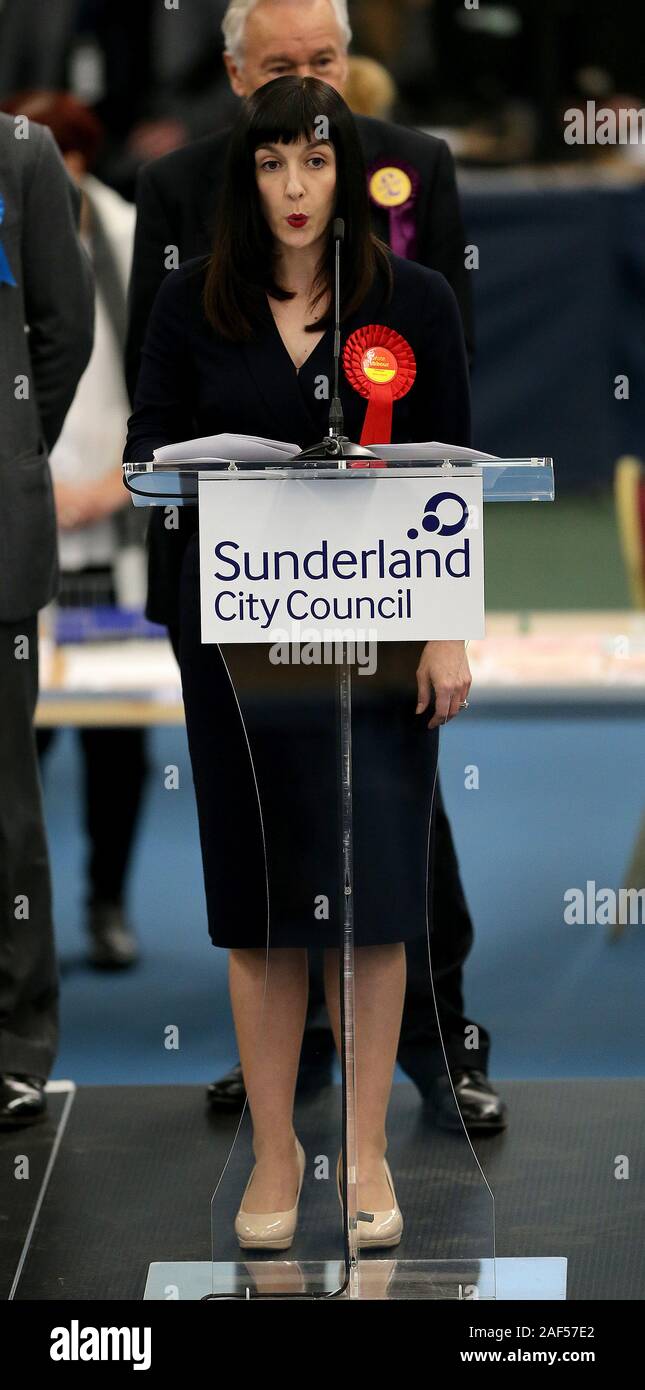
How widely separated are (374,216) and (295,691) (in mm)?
994

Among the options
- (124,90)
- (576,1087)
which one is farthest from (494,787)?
(124,90)

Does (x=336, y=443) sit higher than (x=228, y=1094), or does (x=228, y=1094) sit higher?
(x=336, y=443)

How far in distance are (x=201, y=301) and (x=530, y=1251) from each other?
1.25m

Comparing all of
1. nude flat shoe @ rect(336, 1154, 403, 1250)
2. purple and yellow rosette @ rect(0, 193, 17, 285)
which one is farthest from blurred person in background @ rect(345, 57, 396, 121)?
nude flat shoe @ rect(336, 1154, 403, 1250)

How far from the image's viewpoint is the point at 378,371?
224 centimetres

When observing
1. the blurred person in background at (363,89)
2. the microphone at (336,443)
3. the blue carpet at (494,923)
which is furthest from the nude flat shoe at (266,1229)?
the blurred person in background at (363,89)

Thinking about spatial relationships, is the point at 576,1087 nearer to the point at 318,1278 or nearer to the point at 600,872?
the point at 318,1278

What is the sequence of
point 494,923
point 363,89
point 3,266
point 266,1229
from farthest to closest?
1. point 494,923
2. point 363,89
3. point 3,266
4. point 266,1229

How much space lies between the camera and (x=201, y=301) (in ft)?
7.75

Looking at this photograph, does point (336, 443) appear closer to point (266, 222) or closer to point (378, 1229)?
point (266, 222)

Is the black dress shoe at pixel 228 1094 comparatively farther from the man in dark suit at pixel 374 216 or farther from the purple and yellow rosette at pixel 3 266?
the purple and yellow rosette at pixel 3 266

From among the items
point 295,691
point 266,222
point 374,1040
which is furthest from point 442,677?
point 266,222

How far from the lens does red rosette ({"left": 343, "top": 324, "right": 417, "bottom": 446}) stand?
223 centimetres

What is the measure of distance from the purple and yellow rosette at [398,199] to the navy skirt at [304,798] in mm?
889
